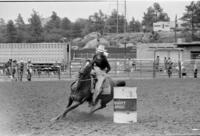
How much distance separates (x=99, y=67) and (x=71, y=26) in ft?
215

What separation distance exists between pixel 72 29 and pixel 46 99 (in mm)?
62242

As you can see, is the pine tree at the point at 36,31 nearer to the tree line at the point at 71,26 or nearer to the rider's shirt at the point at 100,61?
the tree line at the point at 71,26

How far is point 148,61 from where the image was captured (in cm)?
2867

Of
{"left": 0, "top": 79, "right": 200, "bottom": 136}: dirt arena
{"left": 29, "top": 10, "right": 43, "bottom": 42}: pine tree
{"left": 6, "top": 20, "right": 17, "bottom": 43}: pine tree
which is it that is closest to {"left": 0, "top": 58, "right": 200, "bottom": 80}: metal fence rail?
{"left": 0, "top": 79, "right": 200, "bottom": 136}: dirt arena

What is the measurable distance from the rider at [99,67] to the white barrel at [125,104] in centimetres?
55

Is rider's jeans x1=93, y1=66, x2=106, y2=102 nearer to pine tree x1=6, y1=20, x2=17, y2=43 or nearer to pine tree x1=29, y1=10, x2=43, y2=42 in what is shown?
pine tree x1=6, y1=20, x2=17, y2=43

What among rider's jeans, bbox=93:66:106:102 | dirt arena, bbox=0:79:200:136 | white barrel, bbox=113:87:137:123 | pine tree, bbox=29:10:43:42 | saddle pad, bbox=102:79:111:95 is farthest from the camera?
pine tree, bbox=29:10:43:42

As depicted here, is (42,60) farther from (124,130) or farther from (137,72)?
(124,130)

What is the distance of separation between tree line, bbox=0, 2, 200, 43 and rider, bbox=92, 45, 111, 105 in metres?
22.7

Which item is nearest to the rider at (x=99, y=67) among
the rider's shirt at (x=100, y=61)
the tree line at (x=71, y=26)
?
the rider's shirt at (x=100, y=61)

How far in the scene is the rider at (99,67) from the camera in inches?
332

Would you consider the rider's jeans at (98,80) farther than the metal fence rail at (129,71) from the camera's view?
No

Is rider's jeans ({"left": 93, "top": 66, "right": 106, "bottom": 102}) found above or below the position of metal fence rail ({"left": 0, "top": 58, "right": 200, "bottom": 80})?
above

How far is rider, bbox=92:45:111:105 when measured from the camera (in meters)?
8.43
